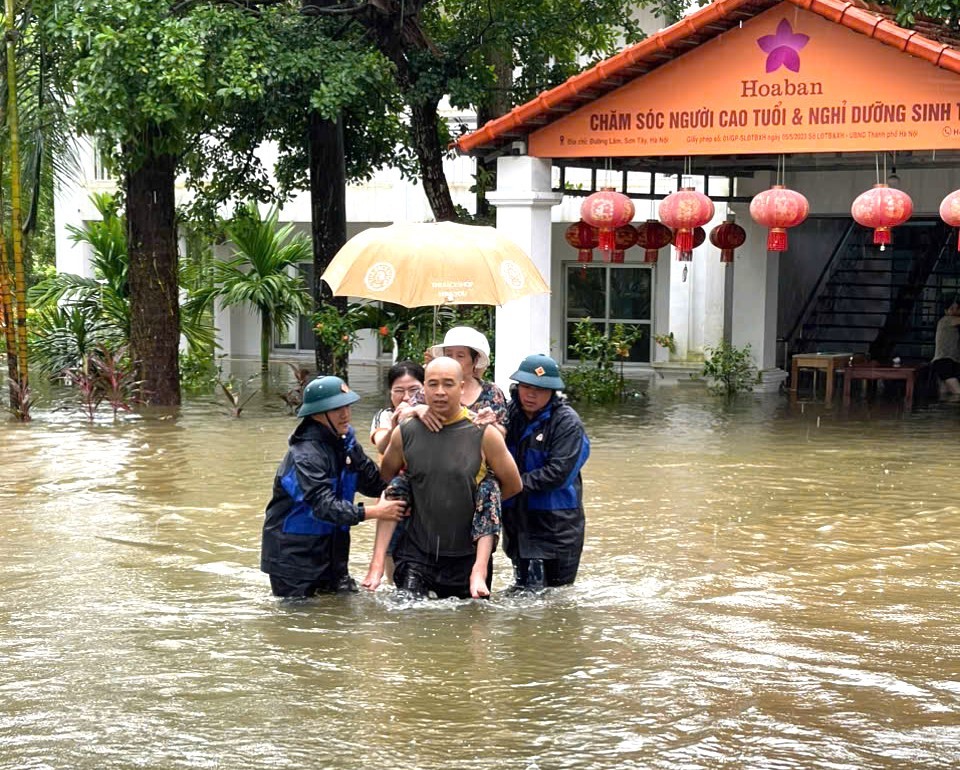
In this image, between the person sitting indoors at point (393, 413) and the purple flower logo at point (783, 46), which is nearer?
the person sitting indoors at point (393, 413)

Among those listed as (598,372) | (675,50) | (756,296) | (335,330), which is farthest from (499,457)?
(756,296)

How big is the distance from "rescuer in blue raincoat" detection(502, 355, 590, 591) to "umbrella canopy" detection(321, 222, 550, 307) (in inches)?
65.2

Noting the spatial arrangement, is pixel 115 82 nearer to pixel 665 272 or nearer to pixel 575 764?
pixel 575 764

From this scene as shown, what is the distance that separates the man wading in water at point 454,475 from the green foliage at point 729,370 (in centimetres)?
1322

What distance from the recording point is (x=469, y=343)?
749 cm

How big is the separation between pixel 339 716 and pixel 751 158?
13179mm

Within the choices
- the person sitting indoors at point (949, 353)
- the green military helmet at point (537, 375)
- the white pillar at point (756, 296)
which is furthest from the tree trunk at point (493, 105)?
the green military helmet at point (537, 375)

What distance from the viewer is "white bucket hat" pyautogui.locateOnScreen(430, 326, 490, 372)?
7484mm

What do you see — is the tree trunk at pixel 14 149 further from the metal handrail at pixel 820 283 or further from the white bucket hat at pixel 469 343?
the metal handrail at pixel 820 283

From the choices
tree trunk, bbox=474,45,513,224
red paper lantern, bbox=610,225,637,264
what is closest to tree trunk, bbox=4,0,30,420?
tree trunk, bbox=474,45,513,224

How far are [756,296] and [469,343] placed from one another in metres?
13.6

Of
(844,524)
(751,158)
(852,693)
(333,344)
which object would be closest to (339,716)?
(852,693)

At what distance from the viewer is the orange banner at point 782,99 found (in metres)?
13.0

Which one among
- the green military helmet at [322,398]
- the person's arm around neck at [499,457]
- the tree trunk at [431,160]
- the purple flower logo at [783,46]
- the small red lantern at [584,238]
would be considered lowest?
the person's arm around neck at [499,457]
